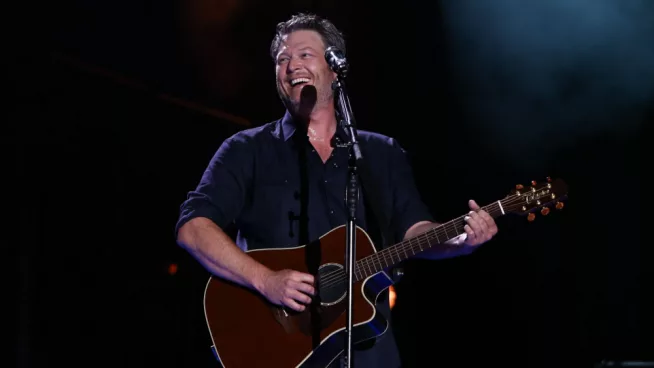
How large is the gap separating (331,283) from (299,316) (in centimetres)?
20

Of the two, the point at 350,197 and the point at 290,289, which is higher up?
the point at 350,197

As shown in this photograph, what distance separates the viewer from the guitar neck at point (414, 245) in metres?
3.10

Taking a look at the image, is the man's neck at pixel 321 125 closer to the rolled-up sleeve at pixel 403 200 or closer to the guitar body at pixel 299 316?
the rolled-up sleeve at pixel 403 200

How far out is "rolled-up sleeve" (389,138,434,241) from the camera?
3449mm

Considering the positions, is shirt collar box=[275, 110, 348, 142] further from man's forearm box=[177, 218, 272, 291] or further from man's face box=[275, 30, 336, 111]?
man's forearm box=[177, 218, 272, 291]

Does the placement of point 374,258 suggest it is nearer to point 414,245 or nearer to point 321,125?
point 414,245

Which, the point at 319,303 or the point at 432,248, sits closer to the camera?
the point at 319,303

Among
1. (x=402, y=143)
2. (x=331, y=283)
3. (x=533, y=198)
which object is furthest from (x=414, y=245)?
A: (x=402, y=143)

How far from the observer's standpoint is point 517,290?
5883 millimetres

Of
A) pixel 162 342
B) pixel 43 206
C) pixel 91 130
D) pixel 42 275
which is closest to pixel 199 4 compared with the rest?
pixel 91 130

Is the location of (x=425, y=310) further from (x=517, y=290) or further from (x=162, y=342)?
(x=162, y=342)

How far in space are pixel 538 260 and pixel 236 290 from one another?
3336 millimetres

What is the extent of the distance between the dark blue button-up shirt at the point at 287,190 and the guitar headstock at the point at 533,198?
1.59 feet

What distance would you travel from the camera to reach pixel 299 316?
10.1 ft
